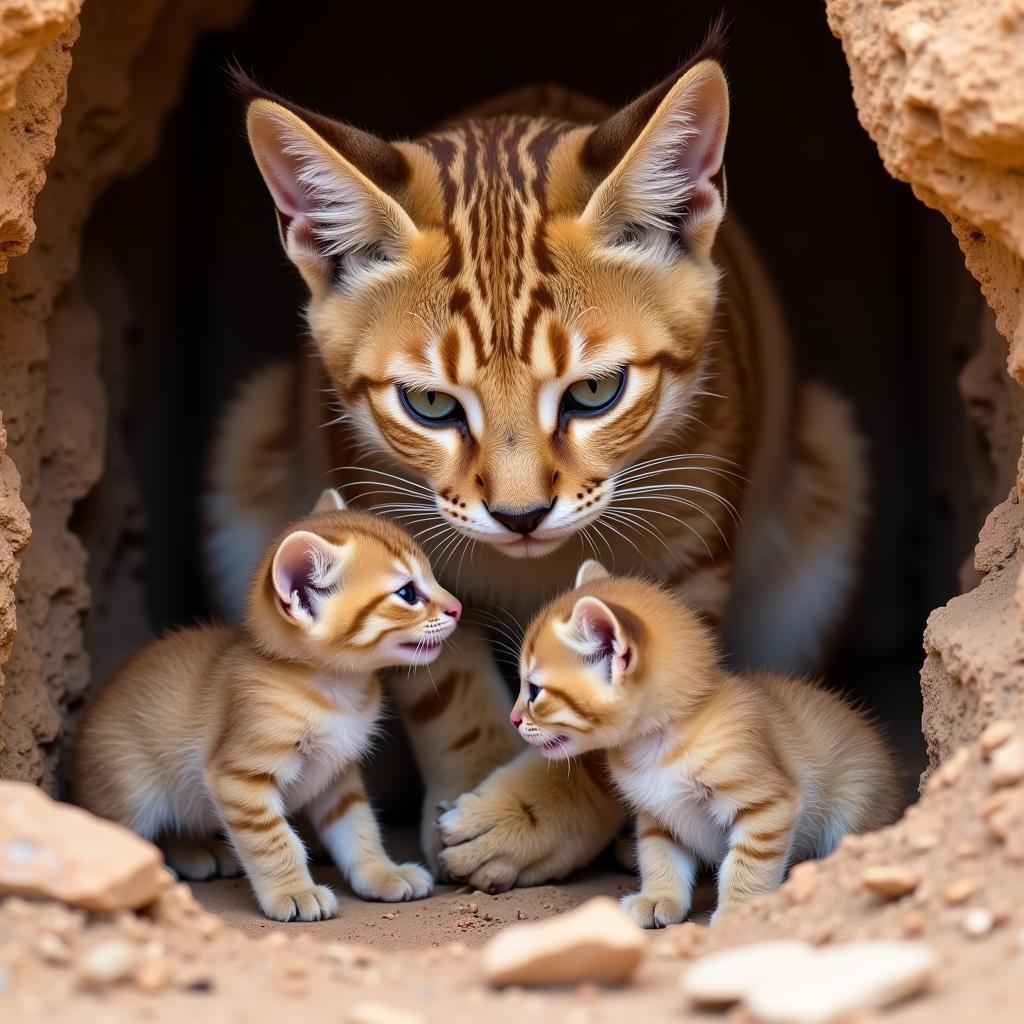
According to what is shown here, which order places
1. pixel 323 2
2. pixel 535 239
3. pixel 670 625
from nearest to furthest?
pixel 670 625 < pixel 535 239 < pixel 323 2

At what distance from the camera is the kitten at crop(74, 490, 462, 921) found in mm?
3121

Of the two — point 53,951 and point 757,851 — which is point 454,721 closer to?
point 757,851

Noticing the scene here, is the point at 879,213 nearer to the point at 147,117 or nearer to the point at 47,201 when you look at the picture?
the point at 147,117

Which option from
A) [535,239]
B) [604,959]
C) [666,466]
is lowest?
[604,959]

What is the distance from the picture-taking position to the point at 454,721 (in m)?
3.86

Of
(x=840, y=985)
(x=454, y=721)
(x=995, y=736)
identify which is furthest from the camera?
(x=454, y=721)

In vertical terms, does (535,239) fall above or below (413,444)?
above

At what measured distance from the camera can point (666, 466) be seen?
3699 millimetres

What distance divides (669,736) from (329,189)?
4.66 feet

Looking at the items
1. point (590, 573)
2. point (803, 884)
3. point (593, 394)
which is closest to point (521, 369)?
point (593, 394)

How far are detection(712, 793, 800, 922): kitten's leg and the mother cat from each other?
0.62 meters

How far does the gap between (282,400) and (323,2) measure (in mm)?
2267

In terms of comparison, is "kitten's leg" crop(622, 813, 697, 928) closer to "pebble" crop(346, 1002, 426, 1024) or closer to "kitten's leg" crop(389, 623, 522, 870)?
"kitten's leg" crop(389, 623, 522, 870)

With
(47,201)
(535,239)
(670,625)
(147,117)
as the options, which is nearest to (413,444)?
(535,239)
